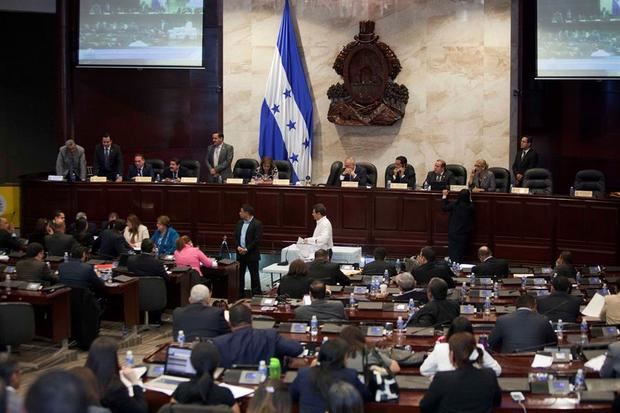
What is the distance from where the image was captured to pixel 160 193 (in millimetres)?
18000

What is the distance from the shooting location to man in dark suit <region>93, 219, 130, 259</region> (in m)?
14.4

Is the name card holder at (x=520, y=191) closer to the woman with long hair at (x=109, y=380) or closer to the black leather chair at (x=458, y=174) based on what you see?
the black leather chair at (x=458, y=174)

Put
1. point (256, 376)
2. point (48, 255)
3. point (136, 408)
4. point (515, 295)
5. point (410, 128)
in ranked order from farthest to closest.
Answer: point (410, 128) < point (48, 255) < point (515, 295) < point (256, 376) < point (136, 408)

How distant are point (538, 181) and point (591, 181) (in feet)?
2.84

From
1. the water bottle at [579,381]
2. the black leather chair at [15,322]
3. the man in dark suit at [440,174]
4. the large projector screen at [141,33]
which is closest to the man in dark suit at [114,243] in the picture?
the black leather chair at [15,322]

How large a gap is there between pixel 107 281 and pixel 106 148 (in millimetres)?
6611

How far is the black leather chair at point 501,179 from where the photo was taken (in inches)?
687

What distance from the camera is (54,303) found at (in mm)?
11734

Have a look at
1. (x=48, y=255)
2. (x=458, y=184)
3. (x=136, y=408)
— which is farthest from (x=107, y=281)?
(x=458, y=184)

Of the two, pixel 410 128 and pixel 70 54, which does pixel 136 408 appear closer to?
pixel 410 128

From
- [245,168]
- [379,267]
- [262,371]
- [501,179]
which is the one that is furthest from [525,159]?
[262,371]

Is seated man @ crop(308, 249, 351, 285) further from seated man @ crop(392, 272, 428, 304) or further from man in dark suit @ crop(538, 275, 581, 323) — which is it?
man in dark suit @ crop(538, 275, 581, 323)

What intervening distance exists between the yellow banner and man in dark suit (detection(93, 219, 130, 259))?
18.6ft

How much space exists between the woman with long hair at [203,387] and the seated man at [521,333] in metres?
2.92
